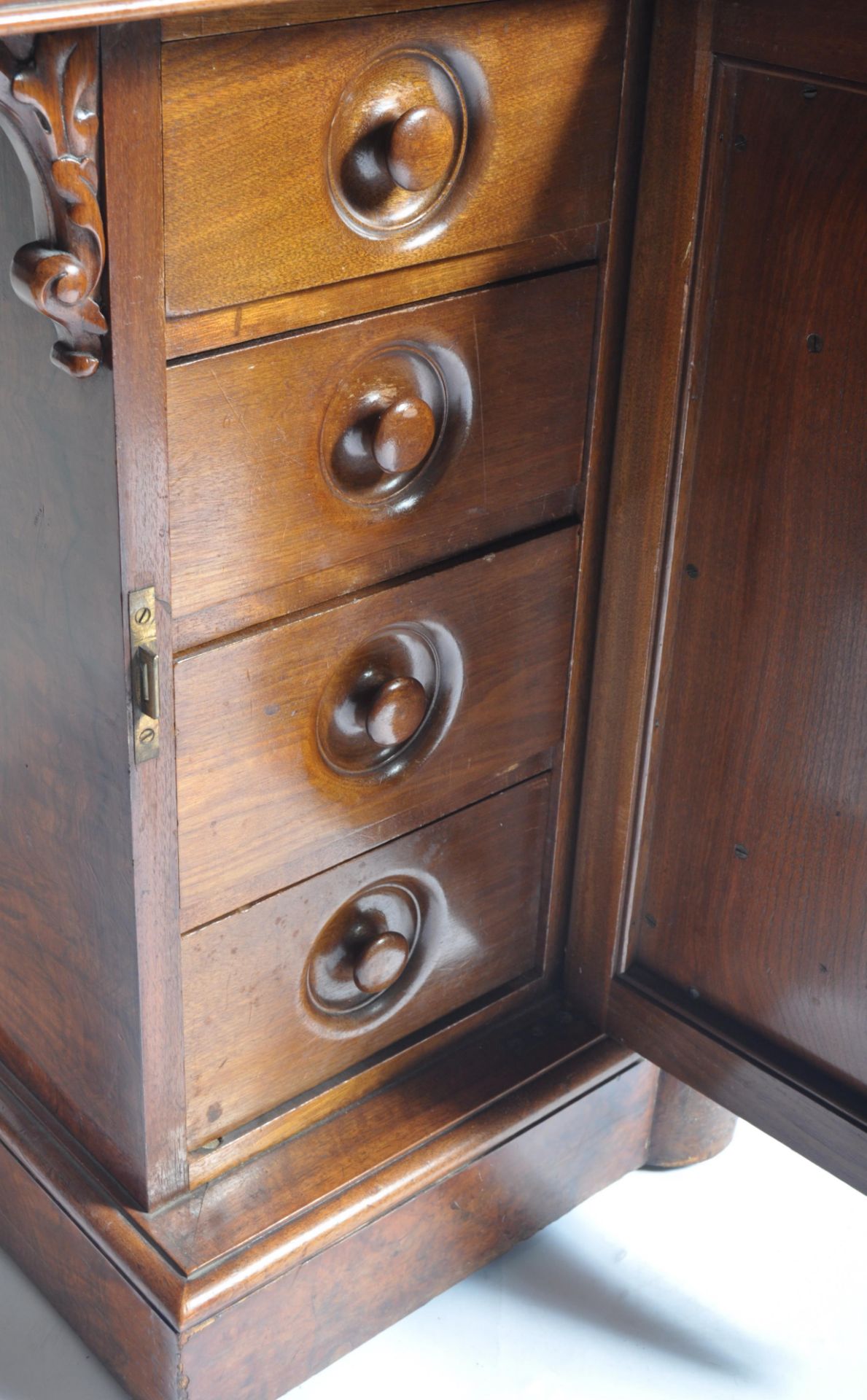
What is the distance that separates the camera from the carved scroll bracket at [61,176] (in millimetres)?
731

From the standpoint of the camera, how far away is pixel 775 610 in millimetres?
1046

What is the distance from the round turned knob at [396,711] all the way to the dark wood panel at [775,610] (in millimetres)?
190

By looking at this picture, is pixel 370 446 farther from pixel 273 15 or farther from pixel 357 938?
pixel 357 938

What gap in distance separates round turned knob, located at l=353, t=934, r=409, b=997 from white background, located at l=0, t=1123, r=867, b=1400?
0.89ft

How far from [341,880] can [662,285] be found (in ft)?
1.45

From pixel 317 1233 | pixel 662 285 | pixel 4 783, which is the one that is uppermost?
pixel 662 285

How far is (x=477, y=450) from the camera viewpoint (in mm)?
1032

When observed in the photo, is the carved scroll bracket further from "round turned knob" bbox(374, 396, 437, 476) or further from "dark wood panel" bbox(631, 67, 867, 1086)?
A: "dark wood panel" bbox(631, 67, 867, 1086)

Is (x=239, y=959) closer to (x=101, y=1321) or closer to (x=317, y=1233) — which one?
(x=317, y=1233)

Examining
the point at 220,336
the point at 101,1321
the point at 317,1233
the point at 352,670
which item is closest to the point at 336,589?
the point at 352,670

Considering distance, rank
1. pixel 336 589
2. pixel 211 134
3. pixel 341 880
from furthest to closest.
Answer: pixel 341 880 < pixel 336 589 < pixel 211 134

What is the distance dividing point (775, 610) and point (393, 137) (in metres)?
0.38

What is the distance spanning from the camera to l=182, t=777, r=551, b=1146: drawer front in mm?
1063

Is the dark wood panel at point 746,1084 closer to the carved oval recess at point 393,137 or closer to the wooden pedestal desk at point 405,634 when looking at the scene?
the wooden pedestal desk at point 405,634
